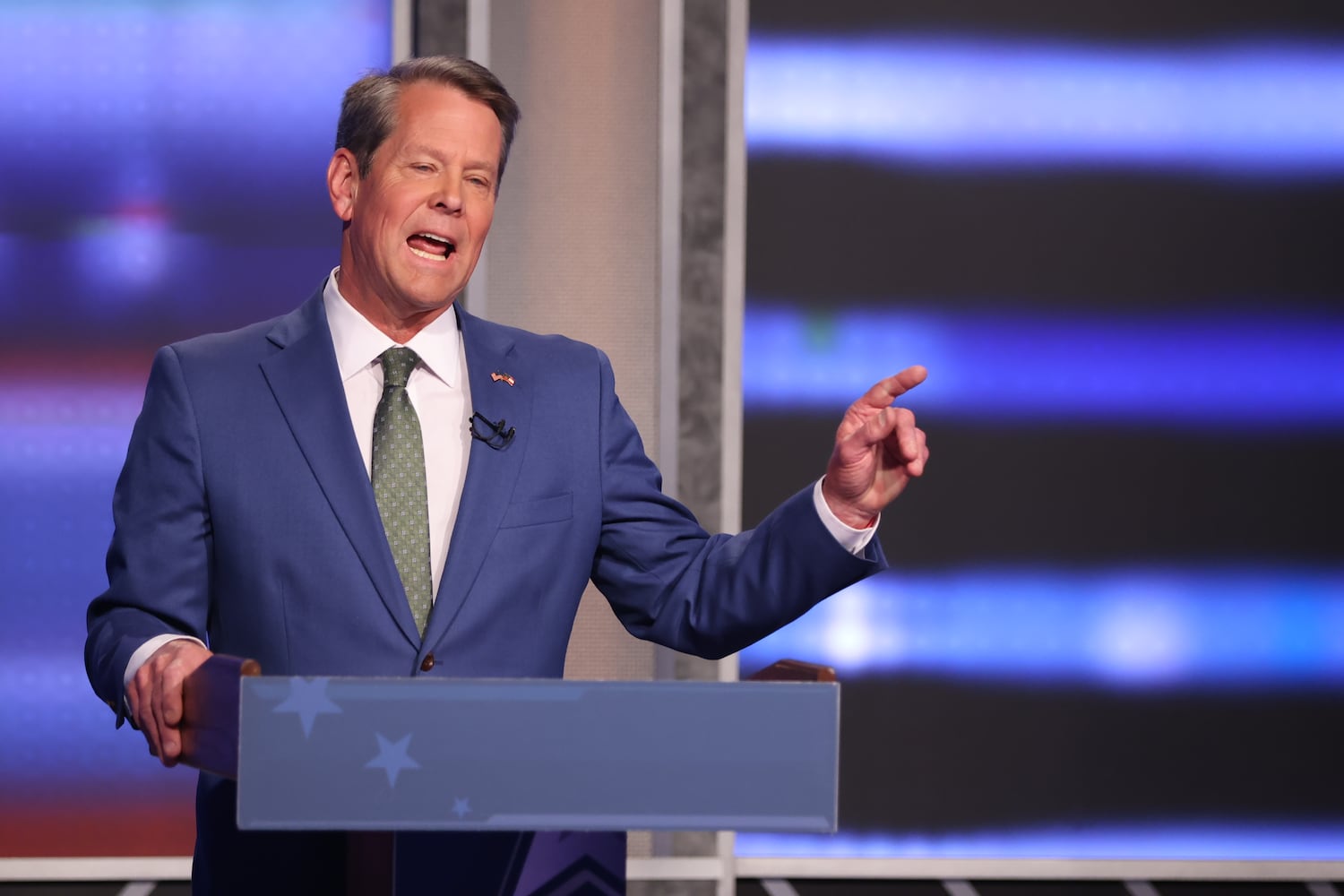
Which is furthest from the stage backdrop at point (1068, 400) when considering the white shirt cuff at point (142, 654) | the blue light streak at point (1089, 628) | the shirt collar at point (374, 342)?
the white shirt cuff at point (142, 654)

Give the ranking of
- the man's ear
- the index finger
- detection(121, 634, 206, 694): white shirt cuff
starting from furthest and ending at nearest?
the man's ear
the index finger
detection(121, 634, 206, 694): white shirt cuff

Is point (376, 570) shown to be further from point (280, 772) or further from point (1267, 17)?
point (1267, 17)

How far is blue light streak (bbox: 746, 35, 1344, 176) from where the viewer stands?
10.0ft

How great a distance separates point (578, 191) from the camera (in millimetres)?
2920

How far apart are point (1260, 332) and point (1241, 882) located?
1196 mm

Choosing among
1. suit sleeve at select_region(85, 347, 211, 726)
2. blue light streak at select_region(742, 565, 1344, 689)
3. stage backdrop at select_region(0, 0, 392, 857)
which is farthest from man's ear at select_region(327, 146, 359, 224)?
blue light streak at select_region(742, 565, 1344, 689)

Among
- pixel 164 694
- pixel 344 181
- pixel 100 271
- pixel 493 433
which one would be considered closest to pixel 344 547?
pixel 493 433

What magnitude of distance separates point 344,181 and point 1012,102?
188 centimetres

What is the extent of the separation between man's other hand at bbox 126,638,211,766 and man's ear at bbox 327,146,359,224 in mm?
679

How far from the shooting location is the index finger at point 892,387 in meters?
1.32

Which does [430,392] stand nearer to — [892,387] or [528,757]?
[892,387]

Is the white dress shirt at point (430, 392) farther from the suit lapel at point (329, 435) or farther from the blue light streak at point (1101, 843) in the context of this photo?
the blue light streak at point (1101, 843)

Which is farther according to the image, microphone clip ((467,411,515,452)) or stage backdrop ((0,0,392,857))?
stage backdrop ((0,0,392,857))

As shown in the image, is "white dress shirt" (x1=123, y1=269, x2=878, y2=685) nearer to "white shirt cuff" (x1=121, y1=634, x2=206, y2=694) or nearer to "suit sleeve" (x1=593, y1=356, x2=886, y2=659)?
"suit sleeve" (x1=593, y1=356, x2=886, y2=659)
